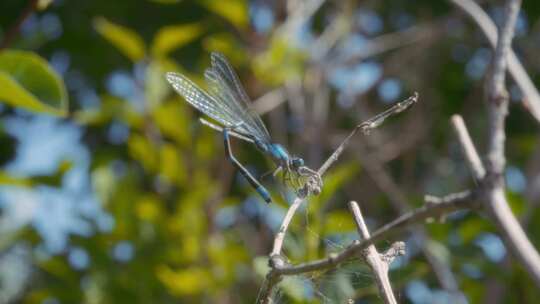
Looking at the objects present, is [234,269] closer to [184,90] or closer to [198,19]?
[198,19]

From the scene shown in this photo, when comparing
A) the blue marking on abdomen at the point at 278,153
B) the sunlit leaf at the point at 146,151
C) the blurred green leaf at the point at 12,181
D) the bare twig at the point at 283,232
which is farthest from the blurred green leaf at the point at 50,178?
the bare twig at the point at 283,232

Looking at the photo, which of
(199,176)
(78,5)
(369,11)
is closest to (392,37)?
(369,11)

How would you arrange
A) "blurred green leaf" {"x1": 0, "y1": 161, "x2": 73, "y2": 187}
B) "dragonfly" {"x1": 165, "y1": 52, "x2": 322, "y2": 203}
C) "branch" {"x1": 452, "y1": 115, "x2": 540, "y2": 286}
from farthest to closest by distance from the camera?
"blurred green leaf" {"x1": 0, "y1": 161, "x2": 73, "y2": 187} → "dragonfly" {"x1": 165, "y1": 52, "x2": 322, "y2": 203} → "branch" {"x1": 452, "y1": 115, "x2": 540, "y2": 286}

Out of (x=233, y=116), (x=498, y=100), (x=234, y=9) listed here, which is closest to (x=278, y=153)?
(x=233, y=116)

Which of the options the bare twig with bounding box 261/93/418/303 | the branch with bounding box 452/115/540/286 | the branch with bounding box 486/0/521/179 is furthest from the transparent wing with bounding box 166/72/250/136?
the branch with bounding box 452/115/540/286

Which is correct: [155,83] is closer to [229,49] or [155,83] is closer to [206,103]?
[229,49]

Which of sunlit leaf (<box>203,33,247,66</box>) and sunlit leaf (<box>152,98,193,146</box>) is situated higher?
sunlit leaf (<box>203,33,247,66</box>)

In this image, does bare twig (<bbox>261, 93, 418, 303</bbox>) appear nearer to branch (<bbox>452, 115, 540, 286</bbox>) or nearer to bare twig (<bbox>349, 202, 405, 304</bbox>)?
bare twig (<bbox>349, 202, 405, 304</bbox>)

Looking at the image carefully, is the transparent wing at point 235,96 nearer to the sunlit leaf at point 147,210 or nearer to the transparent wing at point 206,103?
the transparent wing at point 206,103
